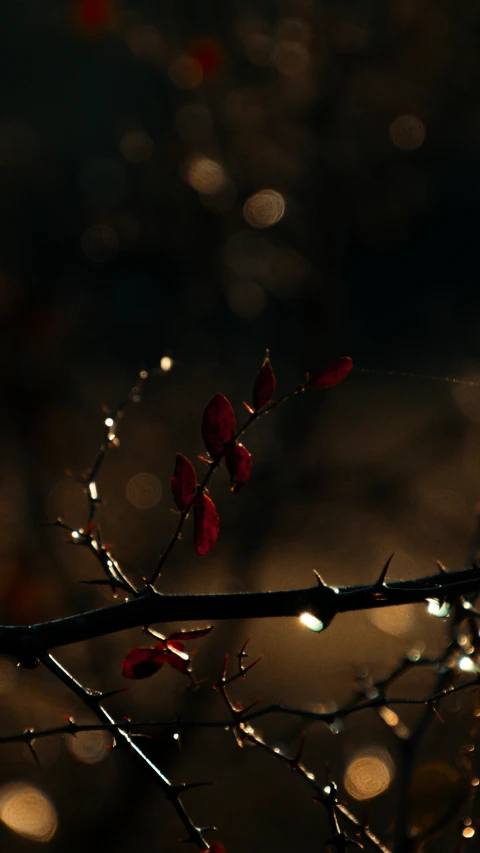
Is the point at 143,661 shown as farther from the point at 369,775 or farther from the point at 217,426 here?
the point at 369,775

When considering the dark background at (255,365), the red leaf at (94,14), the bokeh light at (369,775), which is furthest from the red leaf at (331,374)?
the red leaf at (94,14)

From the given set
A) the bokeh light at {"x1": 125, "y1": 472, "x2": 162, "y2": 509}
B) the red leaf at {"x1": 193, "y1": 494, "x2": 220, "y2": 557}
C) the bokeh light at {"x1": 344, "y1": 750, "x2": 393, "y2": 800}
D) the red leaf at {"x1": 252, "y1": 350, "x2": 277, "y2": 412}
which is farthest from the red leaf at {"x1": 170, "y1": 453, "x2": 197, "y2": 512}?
the bokeh light at {"x1": 125, "y1": 472, "x2": 162, "y2": 509}

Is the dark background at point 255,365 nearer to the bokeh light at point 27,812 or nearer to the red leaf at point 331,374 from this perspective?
the bokeh light at point 27,812

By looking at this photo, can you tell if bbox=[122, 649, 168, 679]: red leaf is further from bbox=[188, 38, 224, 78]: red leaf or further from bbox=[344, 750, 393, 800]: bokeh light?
bbox=[188, 38, 224, 78]: red leaf

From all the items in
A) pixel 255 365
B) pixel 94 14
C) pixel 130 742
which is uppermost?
pixel 94 14

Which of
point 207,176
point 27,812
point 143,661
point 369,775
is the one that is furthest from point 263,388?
point 207,176

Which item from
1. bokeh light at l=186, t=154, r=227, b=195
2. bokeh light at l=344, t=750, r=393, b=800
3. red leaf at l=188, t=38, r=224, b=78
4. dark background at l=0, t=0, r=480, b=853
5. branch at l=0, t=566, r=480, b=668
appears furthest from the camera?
bokeh light at l=186, t=154, r=227, b=195

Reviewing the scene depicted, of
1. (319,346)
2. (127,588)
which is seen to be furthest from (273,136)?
(127,588)
